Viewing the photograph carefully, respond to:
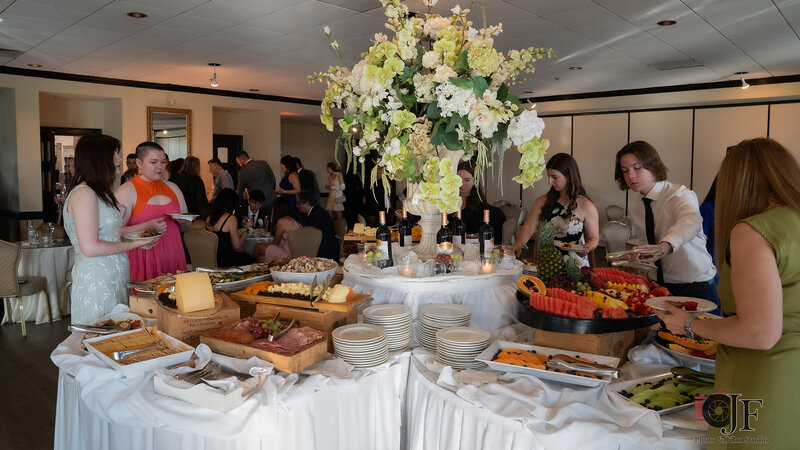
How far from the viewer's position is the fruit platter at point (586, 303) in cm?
179

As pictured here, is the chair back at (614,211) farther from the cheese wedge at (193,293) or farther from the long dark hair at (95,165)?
the cheese wedge at (193,293)

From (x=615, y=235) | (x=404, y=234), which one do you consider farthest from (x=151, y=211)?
(x=615, y=235)

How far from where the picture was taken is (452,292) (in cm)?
245

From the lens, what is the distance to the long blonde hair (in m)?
1.30

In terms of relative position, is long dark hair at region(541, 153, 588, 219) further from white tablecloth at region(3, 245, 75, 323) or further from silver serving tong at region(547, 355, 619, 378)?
white tablecloth at region(3, 245, 75, 323)

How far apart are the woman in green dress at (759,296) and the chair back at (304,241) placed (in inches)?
157

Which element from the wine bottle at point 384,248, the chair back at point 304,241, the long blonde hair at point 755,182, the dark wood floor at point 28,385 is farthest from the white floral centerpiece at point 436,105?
Answer: the chair back at point 304,241

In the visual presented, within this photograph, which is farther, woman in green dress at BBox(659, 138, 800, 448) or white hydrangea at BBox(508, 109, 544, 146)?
white hydrangea at BBox(508, 109, 544, 146)

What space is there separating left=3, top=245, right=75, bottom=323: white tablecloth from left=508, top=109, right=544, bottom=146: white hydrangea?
503cm

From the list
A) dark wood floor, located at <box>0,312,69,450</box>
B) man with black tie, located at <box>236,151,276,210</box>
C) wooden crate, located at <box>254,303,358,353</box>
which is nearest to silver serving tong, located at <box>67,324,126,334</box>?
wooden crate, located at <box>254,303,358,353</box>

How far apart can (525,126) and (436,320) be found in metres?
0.84

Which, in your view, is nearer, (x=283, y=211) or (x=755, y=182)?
(x=755, y=182)

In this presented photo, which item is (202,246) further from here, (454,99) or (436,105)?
(454,99)

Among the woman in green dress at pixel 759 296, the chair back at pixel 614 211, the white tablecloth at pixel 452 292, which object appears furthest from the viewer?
the chair back at pixel 614 211
